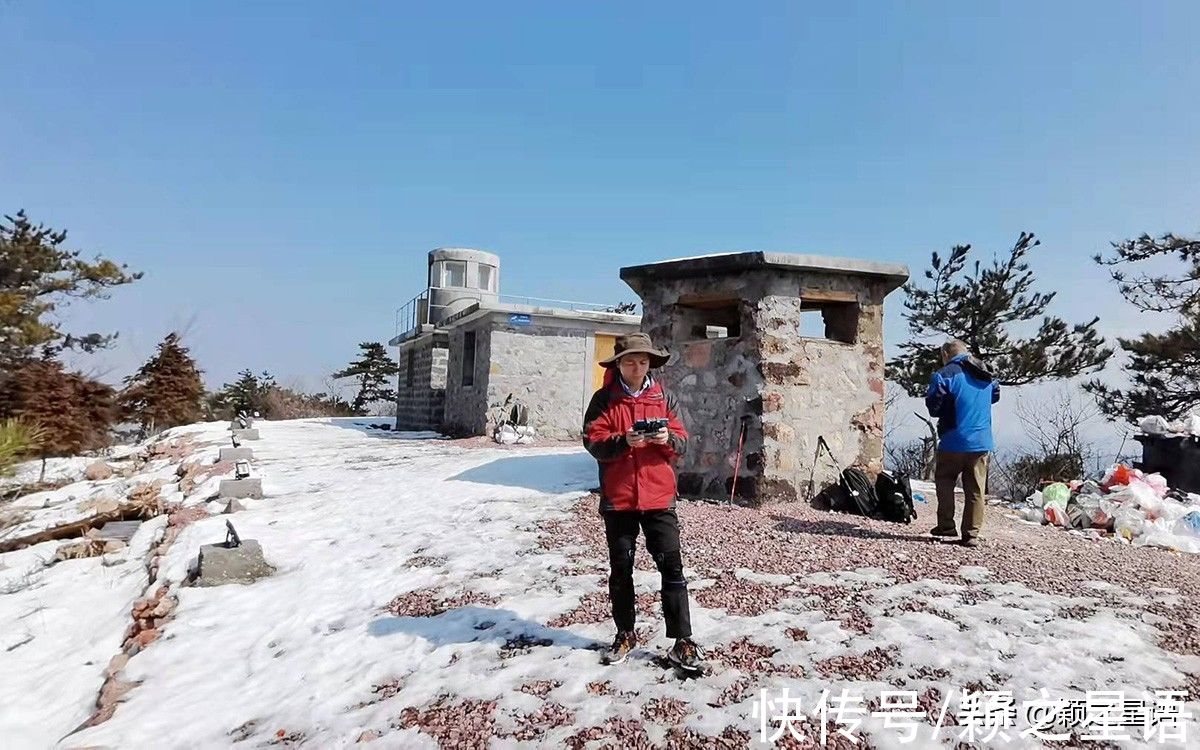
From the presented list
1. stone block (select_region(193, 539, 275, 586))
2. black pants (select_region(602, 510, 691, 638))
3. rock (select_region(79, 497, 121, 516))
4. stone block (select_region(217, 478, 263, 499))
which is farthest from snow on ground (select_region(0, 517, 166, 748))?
black pants (select_region(602, 510, 691, 638))

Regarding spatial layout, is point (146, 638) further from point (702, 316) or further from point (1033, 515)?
point (1033, 515)

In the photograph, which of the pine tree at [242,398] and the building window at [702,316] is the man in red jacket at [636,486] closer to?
the building window at [702,316]

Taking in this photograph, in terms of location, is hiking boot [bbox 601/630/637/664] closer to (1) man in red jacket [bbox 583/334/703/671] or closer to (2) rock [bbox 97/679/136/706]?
(1) man in red jacket [bbox 583/334/703/671]

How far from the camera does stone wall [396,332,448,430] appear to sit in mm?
22234

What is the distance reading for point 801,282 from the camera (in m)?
8.30

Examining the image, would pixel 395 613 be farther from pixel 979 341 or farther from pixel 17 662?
pixel 979 341

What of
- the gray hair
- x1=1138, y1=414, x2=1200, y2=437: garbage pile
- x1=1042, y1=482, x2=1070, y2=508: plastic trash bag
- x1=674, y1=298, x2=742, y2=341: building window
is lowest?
x1=1042, y1=482, x2=1070, y2=508: plastic trash bag

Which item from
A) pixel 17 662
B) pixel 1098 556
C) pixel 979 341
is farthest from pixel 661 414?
pixel 979 341

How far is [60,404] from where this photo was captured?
1594 centimetres

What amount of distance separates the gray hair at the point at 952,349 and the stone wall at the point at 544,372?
1158 cm

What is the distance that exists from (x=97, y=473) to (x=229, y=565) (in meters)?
9.97

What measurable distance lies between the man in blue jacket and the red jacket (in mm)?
3387

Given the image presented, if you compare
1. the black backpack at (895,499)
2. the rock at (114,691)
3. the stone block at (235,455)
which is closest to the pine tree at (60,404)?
the stone block at (235,455)

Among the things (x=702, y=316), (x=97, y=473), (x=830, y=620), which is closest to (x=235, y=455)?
(x=97, y=473)
